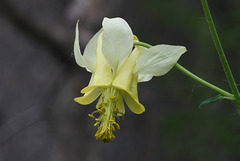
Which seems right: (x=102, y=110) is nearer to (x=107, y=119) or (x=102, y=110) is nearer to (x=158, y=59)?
(x=107, y=119)

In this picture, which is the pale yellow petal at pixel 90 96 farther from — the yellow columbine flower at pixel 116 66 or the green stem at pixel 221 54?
the green stem at pixel 221 54

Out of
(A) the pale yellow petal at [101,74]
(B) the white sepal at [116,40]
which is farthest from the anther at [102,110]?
(B) the white sepal at [116,40]

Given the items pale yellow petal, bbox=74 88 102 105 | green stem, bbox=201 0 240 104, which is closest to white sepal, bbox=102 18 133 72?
pale yellow petal, bbox=74 88 102 105

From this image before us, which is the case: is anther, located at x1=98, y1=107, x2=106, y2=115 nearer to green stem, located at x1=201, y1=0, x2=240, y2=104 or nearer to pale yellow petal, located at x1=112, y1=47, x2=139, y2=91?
pale yellow petal, located at x1=112, y1=47, x2=139, y2=91

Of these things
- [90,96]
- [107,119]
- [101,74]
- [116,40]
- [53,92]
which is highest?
[53,92]

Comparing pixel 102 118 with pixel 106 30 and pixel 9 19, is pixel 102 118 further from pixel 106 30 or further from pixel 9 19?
pixel 9 19

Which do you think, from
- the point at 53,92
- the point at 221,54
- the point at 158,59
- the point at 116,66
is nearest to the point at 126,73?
the point at 116,66

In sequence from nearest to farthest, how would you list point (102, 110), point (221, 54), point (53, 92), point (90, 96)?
point (221, 54) < point (102, 110) < point (90, 96) < point (53, 92)

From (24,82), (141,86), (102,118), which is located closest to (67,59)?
(24,82)
